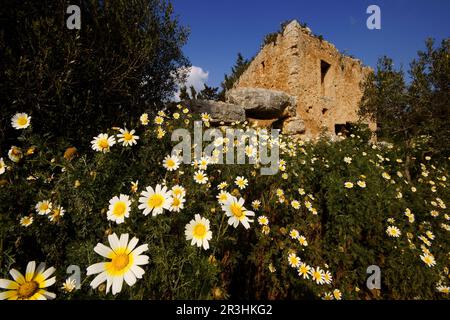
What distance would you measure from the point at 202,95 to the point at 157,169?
17891 mm

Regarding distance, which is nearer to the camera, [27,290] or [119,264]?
[27,290]

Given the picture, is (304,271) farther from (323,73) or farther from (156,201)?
(323,73)

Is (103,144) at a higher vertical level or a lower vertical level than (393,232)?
higher

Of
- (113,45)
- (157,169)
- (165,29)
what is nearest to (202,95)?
(165,29)

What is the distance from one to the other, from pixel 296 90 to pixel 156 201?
812 cm

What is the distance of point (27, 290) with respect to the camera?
859 millimetres

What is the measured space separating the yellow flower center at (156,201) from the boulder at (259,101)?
581 centimetres

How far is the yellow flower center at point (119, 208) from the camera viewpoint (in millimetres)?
1339

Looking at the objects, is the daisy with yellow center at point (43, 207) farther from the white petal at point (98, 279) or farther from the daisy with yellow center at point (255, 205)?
the daisy with yellow center at point (255, 205)

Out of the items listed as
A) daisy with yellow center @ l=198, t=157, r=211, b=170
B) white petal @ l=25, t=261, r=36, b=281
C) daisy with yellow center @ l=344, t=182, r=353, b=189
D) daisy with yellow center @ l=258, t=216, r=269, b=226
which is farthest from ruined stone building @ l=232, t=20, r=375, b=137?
white petal @ l=25, t=261, r=36, b=281

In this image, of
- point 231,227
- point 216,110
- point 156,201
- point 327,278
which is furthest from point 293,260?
point 216,110

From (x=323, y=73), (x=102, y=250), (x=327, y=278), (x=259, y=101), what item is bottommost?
(x=327, y=278)

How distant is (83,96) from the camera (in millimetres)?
3242
